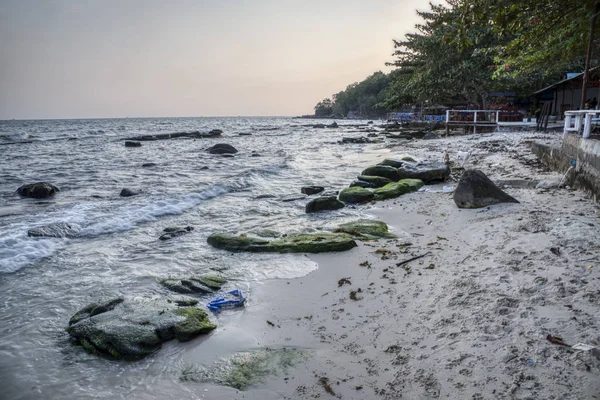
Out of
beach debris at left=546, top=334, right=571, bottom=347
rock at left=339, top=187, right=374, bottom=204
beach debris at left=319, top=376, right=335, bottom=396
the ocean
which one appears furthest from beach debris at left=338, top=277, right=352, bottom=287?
rock at left=339, top=187, right=374, bottom=204

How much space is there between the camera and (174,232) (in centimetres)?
740

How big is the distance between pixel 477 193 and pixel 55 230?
8009mm

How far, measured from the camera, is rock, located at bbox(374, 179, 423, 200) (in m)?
9.47

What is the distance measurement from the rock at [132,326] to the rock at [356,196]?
578cm

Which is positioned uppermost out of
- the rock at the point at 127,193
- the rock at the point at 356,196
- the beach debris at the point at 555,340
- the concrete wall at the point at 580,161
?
the concrete wall at the point at 580,161

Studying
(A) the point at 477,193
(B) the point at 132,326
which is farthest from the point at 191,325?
(A) the point at 477,193

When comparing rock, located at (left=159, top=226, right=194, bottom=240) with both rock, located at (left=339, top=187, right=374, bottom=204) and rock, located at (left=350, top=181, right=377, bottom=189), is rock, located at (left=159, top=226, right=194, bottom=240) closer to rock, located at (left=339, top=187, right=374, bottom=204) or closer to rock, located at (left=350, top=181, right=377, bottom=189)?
rock, located at (left=339, top=187, right=374, bottom=204)

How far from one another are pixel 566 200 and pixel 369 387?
18.9ft

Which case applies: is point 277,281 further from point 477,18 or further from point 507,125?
point 507,125

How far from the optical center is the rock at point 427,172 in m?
10.7

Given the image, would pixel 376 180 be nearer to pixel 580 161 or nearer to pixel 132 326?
pixel 580 161

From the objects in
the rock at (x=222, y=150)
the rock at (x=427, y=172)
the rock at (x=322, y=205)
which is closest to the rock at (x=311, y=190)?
the rock at (x=322, y=205)

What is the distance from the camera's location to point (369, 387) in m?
2.95

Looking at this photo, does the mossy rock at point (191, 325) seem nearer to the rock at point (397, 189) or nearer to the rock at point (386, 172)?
the rock at point (397, 189)
